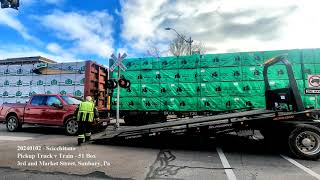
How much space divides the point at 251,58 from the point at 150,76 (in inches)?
198

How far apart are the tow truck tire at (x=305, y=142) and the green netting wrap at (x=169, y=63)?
8300 millimetres

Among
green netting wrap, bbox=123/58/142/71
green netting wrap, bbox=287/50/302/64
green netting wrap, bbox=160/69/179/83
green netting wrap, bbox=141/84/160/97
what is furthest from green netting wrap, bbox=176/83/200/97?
green netting wrap, bbox=287/50/302/64

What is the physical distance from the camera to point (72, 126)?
447 inches

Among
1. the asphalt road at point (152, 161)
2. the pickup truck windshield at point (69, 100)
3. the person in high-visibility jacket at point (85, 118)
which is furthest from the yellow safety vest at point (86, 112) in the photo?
the pickup truck windshield at point (69, 100)

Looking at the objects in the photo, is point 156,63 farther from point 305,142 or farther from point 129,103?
point 305,142

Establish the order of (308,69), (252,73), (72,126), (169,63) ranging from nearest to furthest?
(72,126) < (308,69) < (252,73) < (169,63)

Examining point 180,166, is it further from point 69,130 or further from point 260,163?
point 69,130

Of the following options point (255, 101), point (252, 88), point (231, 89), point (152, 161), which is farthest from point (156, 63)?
point (152, 161)

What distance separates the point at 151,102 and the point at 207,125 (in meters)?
7.30

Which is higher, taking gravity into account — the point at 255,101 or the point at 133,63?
the point at 133,63

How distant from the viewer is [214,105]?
46.4 ft

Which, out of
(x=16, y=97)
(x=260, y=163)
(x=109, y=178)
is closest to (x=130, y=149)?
(x=109, y=178)

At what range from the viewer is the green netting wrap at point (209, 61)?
46.7 ft

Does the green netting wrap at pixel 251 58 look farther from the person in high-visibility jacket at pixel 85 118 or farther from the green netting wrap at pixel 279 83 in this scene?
the person in high-visibility jacket at pixel 85 118
